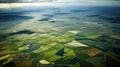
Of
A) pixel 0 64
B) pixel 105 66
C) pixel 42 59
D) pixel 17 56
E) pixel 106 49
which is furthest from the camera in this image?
pixel 106 49

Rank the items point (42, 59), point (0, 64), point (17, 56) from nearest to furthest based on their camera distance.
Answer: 1. point (0, 64)
2. point (42, 59)
3. point (17, 56)

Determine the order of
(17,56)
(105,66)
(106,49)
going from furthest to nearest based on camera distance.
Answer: (106,49), (17,56), (105,66)

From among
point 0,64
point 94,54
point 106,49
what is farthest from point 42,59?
point 106,49

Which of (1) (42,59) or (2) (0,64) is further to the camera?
(1) (42,59)

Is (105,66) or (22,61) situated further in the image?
(22,61)

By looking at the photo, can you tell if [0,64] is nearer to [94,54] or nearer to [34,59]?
[34,59]

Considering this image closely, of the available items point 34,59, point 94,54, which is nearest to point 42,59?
point 34,59

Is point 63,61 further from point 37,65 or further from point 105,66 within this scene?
point 105,66

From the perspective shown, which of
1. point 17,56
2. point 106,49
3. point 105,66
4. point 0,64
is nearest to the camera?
point 105,66

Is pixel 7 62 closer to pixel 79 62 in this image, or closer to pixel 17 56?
pixel 17 56
